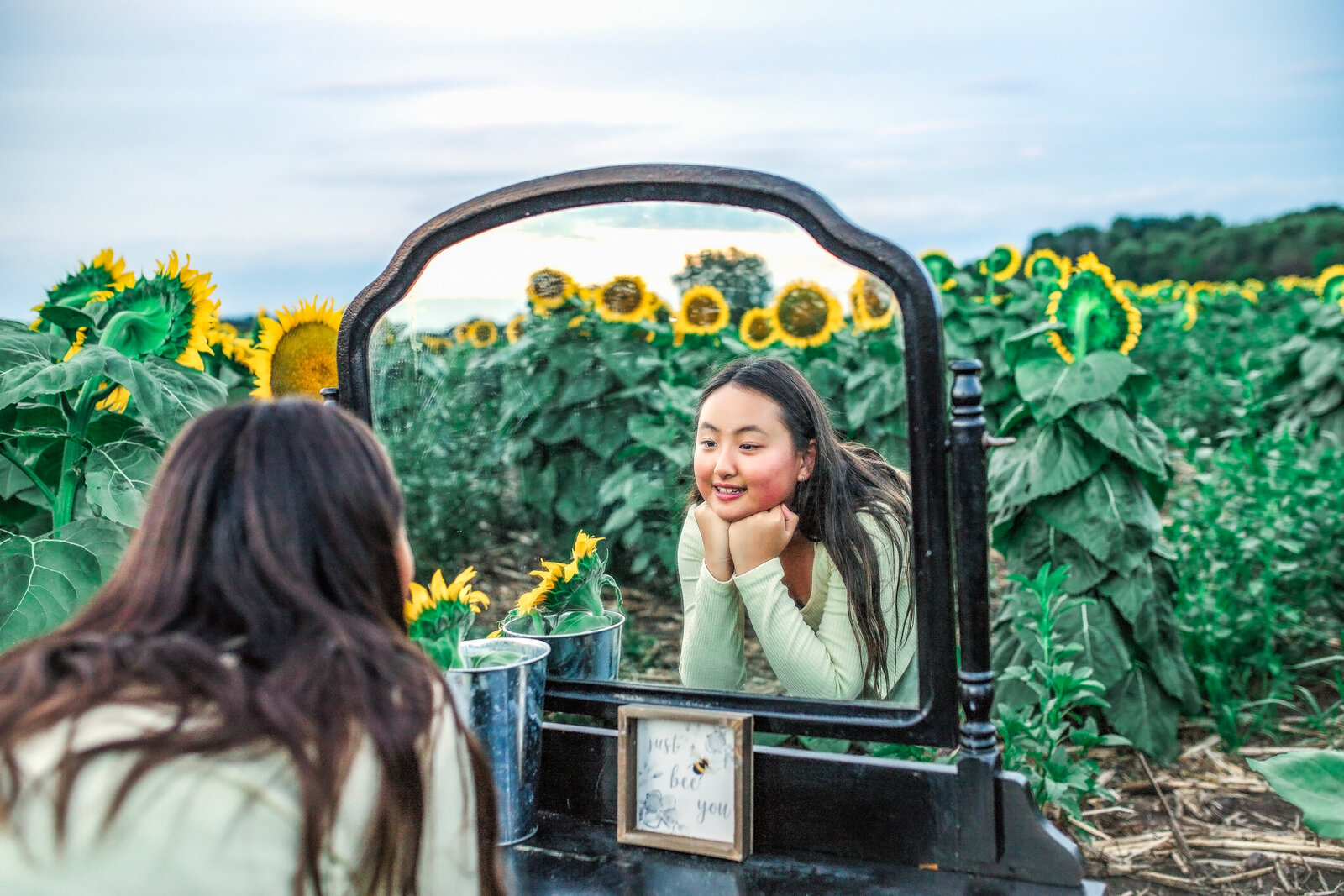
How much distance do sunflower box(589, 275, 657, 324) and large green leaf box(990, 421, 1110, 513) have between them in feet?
4.66

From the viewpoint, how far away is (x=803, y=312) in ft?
5.39

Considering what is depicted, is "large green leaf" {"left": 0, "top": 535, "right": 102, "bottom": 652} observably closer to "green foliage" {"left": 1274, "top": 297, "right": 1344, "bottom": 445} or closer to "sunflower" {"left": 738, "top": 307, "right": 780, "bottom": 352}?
"sunflower" {"left": 738, "top": 307, "right": 780, "bottom": 352}

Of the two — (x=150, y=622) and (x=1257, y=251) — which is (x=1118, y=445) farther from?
(x=1257, y=251)

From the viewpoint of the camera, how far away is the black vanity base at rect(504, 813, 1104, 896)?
135 centimetres

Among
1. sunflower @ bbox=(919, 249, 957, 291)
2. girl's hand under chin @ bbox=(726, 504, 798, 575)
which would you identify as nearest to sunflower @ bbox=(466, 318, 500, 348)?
girl's hand under chin @ bbox=(726, 504, 798, 575)

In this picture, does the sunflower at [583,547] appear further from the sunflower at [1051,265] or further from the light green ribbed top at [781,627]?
the sunflower at [1051,265]

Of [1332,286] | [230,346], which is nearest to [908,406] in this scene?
[230,346]

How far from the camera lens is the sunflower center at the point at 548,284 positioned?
1.74 meters

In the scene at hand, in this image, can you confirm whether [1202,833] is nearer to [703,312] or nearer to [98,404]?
[703,312]

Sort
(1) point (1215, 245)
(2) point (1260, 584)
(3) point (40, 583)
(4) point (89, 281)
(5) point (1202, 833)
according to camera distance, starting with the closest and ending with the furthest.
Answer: (3) point (40, 583)
(4) point (89, 281)
(5) point (1202, 833)
(2) point (1260, 584)
(1) point (1215, 245)

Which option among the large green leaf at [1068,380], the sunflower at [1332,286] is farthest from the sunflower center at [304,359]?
the sunflower at [1332,286]

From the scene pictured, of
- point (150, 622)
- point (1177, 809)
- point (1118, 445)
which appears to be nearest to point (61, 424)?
point (150, 622)

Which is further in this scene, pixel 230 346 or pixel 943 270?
pixel 943 270

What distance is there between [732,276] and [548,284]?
0.98ft
